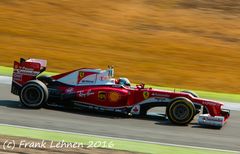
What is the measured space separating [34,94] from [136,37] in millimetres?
13763

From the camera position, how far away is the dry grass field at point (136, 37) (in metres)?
20.7

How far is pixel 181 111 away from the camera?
12414 mm

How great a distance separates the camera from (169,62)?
22312 mm

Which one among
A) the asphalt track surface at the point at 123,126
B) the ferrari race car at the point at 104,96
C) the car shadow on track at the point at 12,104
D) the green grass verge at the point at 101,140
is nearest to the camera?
the green grass verge at the point at 101,140

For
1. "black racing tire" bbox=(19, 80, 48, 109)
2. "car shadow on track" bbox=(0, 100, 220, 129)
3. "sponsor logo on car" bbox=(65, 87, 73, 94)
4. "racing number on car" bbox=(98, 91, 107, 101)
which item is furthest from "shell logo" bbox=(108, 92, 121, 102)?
"black racing tire" bbox=(19, 80, 48, 109)

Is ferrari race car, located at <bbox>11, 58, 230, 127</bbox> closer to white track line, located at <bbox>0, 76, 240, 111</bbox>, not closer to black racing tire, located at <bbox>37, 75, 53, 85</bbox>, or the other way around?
black racing tire, located at <bbox>37, 75, 53, 85</bbox>

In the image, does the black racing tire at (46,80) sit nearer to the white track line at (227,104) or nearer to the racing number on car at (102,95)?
the racing number on car at (102,95)

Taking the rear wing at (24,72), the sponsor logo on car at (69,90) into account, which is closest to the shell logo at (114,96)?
the sponsor logo on car at (69,90)

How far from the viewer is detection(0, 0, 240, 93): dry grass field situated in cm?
2070

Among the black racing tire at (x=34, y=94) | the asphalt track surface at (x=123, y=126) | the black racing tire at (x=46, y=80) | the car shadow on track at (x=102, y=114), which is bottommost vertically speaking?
the asphalt track surface at (x=123, y=126)

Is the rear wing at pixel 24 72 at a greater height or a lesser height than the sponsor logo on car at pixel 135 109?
greater

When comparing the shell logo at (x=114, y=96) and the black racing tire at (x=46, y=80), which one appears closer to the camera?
the shell logo at (x=114, y=96)

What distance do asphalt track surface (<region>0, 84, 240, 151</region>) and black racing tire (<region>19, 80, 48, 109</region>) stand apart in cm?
16

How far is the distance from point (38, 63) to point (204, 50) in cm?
1281
